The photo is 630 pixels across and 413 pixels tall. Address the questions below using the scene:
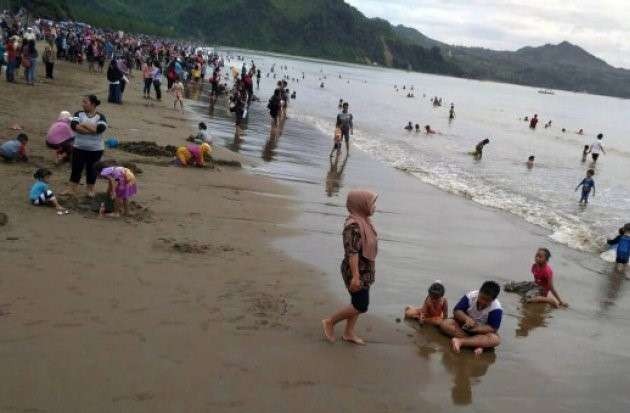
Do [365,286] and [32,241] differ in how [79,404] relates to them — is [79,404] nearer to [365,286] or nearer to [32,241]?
[365,286]

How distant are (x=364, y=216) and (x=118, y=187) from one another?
427 centimetres

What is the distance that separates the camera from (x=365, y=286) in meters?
5.31

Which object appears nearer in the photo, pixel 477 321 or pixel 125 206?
pixel 477 321

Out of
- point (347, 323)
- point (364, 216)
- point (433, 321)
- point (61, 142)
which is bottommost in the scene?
point (433, 321)

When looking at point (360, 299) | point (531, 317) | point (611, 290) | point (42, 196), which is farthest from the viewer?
point (611, 290)

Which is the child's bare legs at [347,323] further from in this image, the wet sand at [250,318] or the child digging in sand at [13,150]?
the child digging in sand at [13,150]

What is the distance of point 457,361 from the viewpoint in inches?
225

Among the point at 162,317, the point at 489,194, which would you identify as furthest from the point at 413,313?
the point at 489,194

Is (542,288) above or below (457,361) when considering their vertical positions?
above

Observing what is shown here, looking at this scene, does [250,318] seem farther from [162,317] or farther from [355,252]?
[355,252]

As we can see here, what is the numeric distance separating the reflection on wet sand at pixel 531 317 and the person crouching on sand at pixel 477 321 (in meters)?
0.70

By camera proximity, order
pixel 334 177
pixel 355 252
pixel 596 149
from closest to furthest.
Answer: pixel 355 252, pixel 334 177, pixel 596 149

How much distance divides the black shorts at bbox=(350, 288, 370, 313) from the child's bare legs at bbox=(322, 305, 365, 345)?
7 cm

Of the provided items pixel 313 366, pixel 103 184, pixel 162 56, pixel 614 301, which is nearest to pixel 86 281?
pixel 313 366
